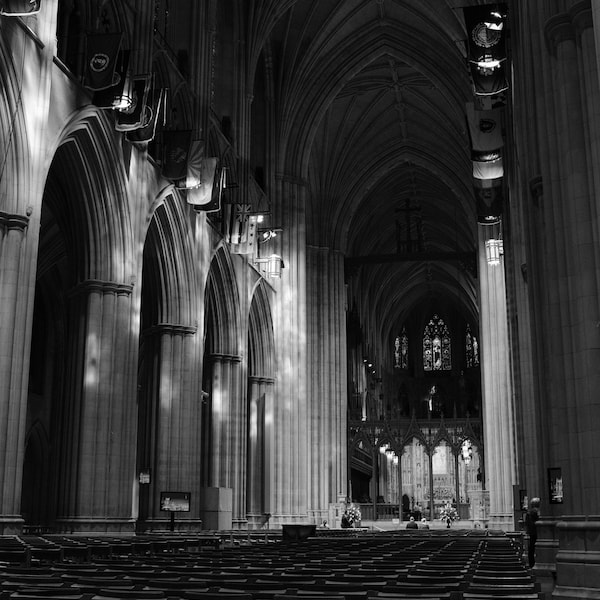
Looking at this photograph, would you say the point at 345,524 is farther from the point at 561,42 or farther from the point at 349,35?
the point at 561,42

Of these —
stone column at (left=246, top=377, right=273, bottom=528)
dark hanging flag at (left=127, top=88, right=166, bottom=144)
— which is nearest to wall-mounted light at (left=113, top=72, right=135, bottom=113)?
dark hanging flag at (left=127, top=88, right=166, bottom=144)

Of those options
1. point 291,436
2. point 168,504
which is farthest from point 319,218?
point 168,504

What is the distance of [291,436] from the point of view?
36406 mm

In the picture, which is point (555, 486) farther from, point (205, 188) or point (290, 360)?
point (290, 360)

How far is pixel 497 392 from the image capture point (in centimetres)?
3941

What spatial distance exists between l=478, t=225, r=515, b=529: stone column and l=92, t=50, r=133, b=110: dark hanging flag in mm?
21392

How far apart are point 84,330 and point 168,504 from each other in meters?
5.16

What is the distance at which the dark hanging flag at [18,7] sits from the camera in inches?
615

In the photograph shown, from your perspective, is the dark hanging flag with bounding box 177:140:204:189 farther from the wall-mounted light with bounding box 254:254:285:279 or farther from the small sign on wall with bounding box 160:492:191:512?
the wall-mounted light with bounding box 254:254:285:279

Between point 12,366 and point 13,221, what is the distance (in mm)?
2764

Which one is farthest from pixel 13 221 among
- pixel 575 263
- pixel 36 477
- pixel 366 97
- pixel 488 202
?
pixel 366 97

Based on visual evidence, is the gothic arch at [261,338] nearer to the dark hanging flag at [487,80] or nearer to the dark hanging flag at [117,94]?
the dark hanging flag at [117,94]

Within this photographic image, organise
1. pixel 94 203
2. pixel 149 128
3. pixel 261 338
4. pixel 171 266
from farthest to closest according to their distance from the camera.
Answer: pixel 261 338 → pixel 171 266 → pixel 149 128 → pixel 94 203

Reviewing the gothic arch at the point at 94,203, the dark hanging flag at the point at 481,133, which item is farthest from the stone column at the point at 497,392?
the gothic arch at the point at 94,203
